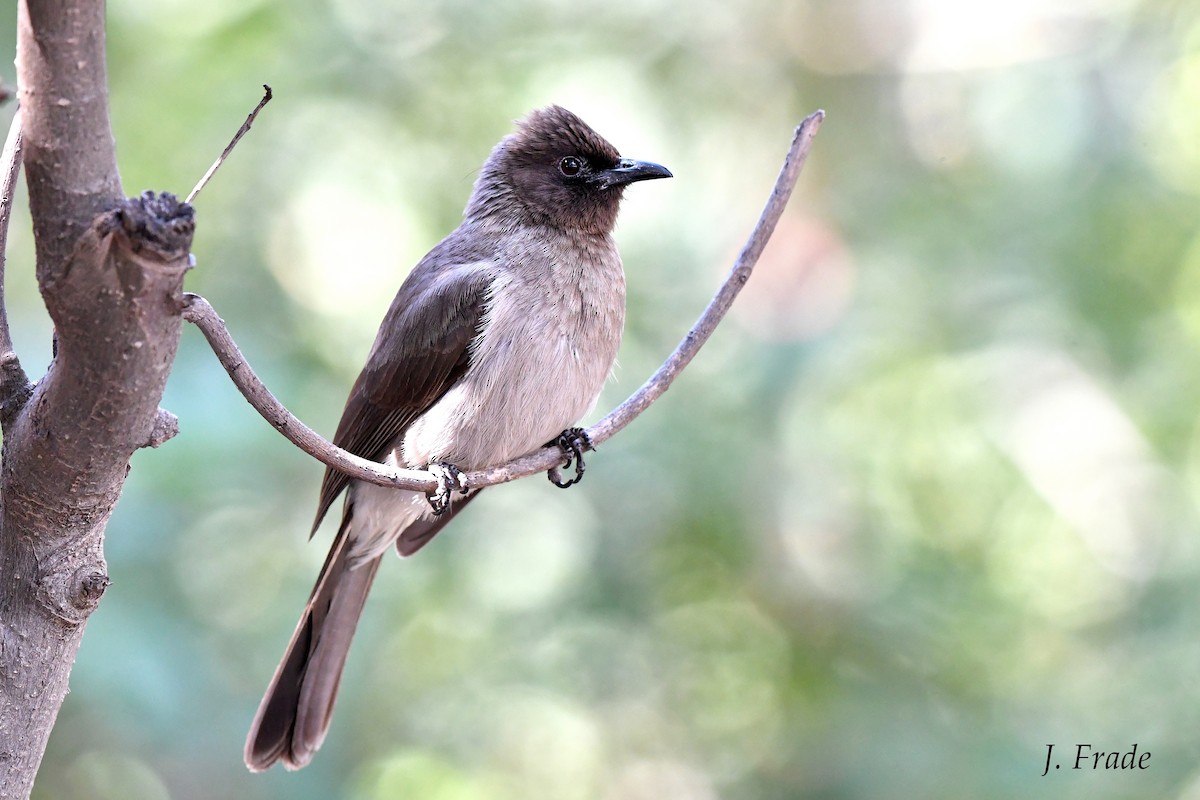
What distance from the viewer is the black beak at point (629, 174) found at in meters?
4.21

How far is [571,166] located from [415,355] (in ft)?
3.11

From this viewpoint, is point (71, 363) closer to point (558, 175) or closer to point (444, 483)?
point (444, 483)

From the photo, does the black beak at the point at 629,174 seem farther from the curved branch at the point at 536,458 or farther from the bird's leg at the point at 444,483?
the curved branch at the point at 536,458

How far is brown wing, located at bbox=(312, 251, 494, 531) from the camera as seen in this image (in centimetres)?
381

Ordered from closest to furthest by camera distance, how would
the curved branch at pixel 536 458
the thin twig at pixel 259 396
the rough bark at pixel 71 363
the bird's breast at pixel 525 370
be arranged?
the rough bark at pixel 71 363 → the thin twig at pixel 259 396 → the curved branch at pixel 536 458 → the bird's breast at pixel 525 370

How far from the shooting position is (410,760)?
5012 millimetres

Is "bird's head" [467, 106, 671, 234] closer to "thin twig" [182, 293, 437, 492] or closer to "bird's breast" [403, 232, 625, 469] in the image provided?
"bird's breast" [403, 232, 625, 469]

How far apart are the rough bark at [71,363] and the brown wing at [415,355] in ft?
5.50

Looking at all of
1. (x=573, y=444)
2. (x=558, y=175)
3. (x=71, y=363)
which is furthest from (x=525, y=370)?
(x=71, y=363)

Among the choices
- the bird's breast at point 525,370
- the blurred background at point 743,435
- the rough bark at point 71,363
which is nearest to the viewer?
the rough bark at point 71,363

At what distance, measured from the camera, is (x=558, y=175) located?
4.29 m
